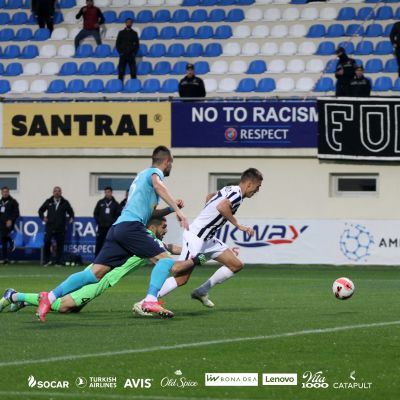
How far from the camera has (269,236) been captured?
30.4 m

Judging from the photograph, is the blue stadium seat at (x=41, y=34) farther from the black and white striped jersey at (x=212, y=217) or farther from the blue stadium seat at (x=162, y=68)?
the black and white striped jersey at (x=212, y=217)

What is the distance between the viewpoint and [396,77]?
105 ft

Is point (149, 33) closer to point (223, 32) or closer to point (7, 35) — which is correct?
point (223, 32)

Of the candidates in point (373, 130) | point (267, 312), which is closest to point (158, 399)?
point (267, 312)

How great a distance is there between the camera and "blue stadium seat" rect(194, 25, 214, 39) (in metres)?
35.1

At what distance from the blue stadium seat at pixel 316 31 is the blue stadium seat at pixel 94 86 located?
5.88 meters

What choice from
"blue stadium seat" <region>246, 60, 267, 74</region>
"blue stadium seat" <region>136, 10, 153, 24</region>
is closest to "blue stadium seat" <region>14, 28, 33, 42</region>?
"blue stadium seat" <region>136, 10, 153, 24</region>

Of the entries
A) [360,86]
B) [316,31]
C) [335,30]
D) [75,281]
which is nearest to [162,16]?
[316,31]

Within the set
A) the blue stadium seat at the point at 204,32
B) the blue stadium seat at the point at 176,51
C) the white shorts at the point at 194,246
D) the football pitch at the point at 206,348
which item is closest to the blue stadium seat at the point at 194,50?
the blue stadium seat at the point at 176,51

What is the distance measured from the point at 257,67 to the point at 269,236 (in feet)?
18.3

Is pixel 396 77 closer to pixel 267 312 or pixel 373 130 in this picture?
pixel 373 130

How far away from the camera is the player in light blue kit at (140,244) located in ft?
42.6

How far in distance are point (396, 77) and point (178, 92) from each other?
5.79m

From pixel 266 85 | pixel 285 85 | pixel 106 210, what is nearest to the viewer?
pixel 106 210
